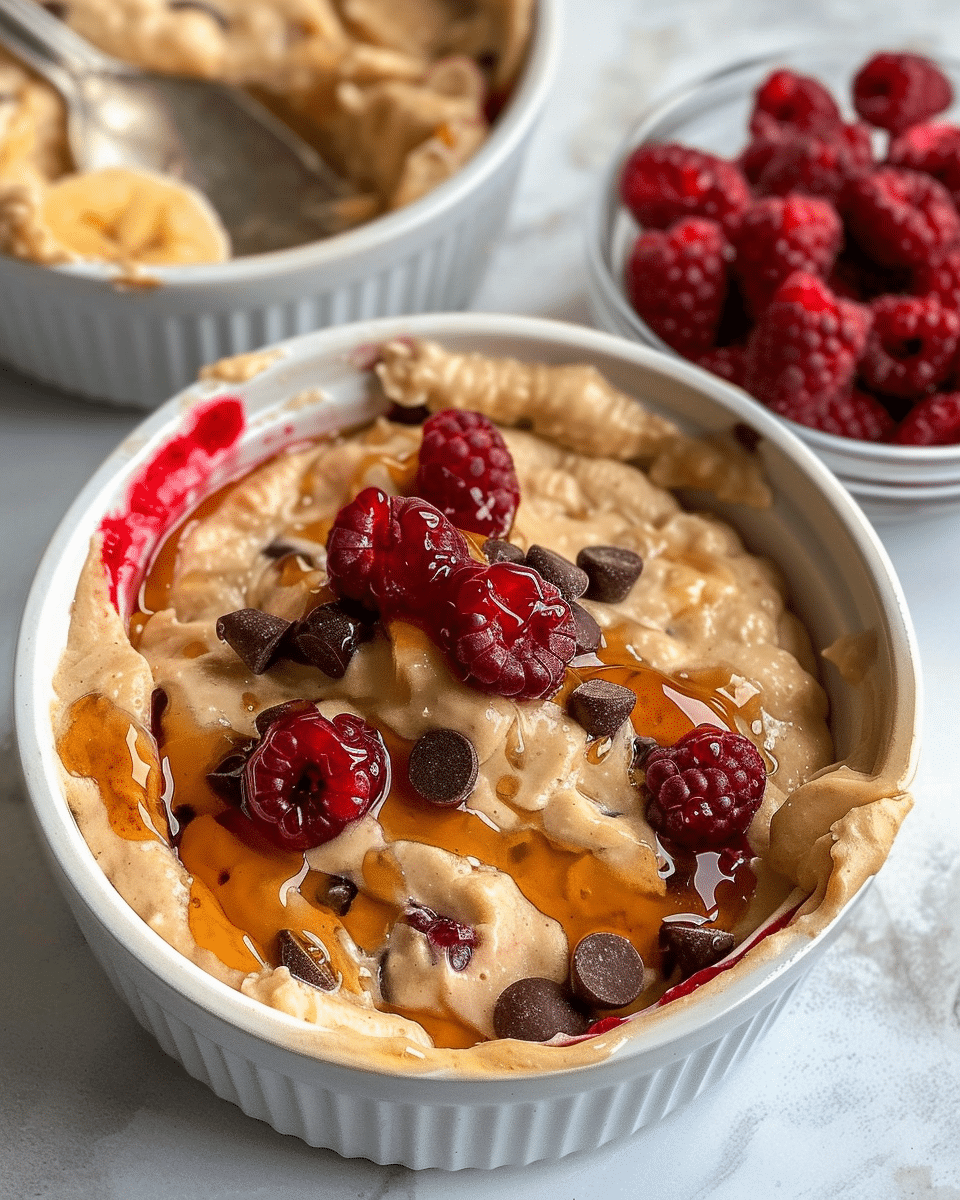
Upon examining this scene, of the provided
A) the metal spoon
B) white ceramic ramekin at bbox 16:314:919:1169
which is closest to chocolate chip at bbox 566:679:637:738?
white ceramic ramekin at bbox 16:314:919:1169

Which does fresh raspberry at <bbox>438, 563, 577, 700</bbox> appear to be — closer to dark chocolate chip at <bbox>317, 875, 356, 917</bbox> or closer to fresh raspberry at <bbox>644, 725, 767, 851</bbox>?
fresh raspberry at <bbox>644, 725, 767, 851</bbox>

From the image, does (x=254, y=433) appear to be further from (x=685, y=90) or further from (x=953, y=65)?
(x=953, y=65)

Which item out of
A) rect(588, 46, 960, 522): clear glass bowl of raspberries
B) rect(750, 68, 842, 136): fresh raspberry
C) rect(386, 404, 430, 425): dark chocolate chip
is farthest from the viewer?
rect(750, 68, 842, 136): fresh raspberry

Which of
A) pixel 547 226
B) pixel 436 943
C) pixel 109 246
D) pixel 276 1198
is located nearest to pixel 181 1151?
pixel 276 1198

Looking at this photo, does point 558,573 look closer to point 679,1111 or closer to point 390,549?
point 390,549

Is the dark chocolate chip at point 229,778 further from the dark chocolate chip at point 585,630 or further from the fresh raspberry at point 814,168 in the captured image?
the fresh raspberry at point 814,168

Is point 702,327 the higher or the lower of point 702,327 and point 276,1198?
the higher

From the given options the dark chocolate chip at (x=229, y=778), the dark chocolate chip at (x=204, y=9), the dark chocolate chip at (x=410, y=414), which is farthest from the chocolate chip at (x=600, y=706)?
the dark chocolate chip at (x=204, y=9)
